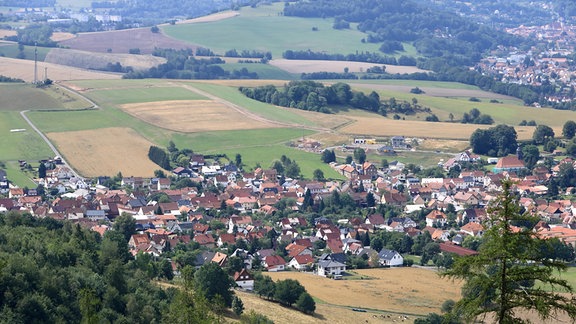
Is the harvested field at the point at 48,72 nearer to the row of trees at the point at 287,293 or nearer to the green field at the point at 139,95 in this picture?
the green field at the point at 139,95

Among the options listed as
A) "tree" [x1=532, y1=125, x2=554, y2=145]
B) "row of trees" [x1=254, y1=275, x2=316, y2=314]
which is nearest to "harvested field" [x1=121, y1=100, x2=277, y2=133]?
"tree" [x1=532, y1=125, x2=554, y2=145]

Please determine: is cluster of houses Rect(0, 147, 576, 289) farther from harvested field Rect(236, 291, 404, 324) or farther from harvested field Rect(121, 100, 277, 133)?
harvested field Rect(121, 100, 277, 133)

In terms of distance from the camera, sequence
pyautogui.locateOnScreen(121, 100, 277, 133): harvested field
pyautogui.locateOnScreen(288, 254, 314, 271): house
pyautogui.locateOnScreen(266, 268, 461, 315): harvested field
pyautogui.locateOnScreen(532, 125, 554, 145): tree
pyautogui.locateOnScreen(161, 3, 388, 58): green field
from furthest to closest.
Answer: pyautogui.locateOnScreen(161, 3, 388, 58): green field → pyautogui.locateOnScreen(121, 100, 277, 133): harvested field → pyautogui.locateOnScreen(532, 125, 554, 145): tree → pyautogui.locateOnScreen(288, 254, 314, 271): house → pyautogui.locateOnScreen(266, 268, 461, 315): harvested field

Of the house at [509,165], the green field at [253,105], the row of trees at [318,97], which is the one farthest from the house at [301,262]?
the row of trees at [318,97]

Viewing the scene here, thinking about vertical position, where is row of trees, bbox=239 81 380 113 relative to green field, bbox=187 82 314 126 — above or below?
above

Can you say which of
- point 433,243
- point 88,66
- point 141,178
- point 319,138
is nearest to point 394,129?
point 319,138

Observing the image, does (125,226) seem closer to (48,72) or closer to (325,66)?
(48,72)
